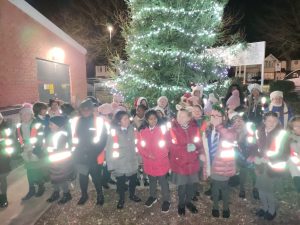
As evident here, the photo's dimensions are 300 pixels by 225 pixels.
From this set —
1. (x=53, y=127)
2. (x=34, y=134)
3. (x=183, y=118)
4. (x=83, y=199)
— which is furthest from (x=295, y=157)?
(x=34, y=134)

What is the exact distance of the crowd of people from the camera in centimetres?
445

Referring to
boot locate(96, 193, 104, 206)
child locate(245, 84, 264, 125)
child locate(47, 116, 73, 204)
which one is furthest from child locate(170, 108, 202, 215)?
child locate(245, 84, 264, 125)

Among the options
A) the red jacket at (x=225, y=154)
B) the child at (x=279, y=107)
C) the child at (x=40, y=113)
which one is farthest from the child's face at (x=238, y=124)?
the child at (x=40, y=113)

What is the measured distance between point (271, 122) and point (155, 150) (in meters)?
1.85

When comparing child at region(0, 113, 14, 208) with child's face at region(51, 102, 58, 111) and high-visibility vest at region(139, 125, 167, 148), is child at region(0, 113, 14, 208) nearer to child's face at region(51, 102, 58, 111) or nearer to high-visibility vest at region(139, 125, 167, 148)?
child's face at region(51, 102, 58, 111)

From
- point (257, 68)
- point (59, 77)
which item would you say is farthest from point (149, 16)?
point (257, 68)

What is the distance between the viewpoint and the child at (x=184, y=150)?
4.53m

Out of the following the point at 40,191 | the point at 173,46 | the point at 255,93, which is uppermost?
the point at 173,46

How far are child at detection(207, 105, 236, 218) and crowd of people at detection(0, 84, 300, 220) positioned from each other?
0.02m

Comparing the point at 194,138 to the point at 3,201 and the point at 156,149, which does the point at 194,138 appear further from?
the point at 3,201

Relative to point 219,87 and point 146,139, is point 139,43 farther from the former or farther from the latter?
point 146,139

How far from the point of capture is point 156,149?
4695 mm

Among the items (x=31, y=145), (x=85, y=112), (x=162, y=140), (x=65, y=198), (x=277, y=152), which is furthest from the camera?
(x=31, y=145)

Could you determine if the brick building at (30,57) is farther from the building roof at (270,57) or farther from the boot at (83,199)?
the building roof at (270,57)
